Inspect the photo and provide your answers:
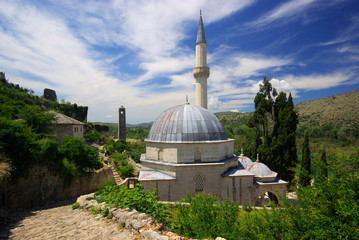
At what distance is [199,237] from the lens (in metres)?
5.45

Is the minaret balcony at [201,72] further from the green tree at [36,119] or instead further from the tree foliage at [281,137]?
the green tree at [36,119]

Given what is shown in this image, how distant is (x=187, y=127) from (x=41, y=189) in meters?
10.4

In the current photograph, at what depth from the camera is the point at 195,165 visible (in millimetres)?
12125

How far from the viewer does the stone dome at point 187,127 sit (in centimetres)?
1298

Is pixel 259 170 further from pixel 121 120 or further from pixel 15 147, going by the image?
pixel 121 120

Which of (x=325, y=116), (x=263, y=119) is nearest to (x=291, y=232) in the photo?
(x=263, y=119)

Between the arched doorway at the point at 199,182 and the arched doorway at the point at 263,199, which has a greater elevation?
the arched doorway at the point at 199,182

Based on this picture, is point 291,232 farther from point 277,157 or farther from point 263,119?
point 263,119

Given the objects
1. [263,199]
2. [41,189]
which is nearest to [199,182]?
[263,199]

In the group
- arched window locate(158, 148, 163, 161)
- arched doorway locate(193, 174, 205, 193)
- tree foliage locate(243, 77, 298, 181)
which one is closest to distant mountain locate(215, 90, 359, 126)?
tree foliage locate(243, 77, 298, 181)

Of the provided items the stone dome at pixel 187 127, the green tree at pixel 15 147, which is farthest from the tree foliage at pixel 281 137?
the green tree at pixel 15 147

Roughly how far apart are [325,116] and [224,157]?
83416 millimetres

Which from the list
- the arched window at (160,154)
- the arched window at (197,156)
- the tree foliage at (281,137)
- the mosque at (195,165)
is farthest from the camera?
the tree foliage at (281,137)

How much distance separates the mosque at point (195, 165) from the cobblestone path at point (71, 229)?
4.77 meters
